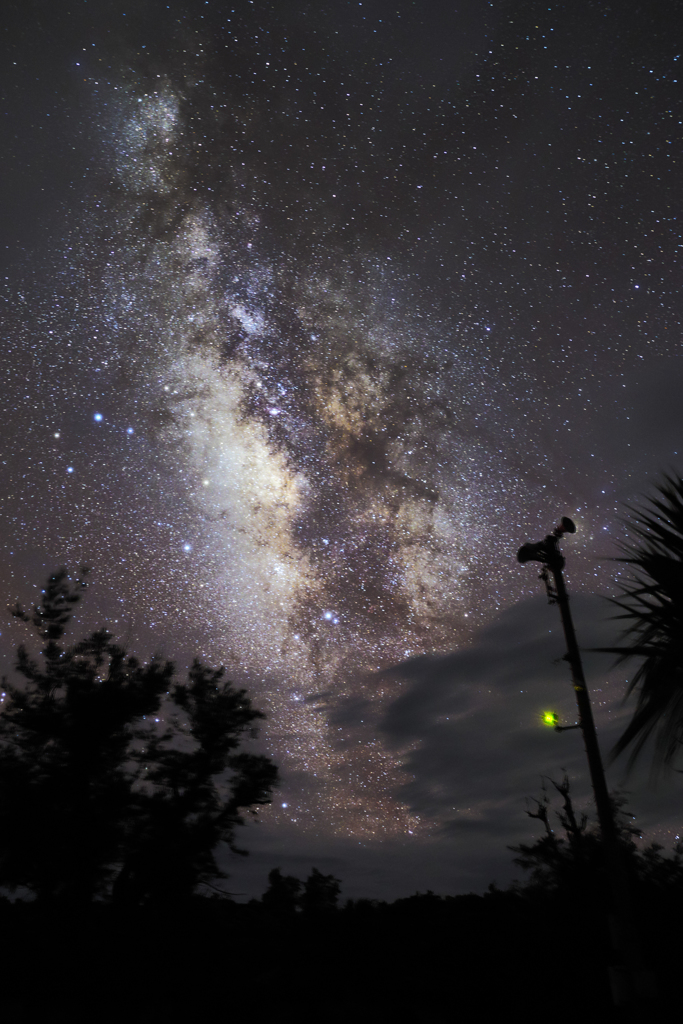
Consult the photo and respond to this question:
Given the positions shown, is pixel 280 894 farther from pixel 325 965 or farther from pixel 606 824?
pixel 606 824

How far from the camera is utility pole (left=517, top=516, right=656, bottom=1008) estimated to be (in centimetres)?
678

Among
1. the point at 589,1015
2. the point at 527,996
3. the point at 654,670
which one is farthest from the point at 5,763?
the point at 654,670

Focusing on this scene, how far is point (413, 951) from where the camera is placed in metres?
18.4

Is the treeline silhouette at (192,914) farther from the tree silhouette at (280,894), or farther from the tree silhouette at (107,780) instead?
the tree silhouette at (280,894)

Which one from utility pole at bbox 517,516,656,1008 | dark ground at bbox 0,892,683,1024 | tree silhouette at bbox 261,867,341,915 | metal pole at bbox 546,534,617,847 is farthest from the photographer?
tree silhouette at bbox 261,867,341,915

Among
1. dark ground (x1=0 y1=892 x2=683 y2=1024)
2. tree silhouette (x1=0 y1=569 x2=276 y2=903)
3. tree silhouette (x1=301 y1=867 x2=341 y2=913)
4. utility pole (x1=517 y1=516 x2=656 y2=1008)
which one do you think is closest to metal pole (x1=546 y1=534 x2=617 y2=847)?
utility pole (x1=517 y1=516 x2=656 y2=1008)

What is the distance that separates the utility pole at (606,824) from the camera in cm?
678

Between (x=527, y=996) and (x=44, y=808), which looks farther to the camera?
(x=44, y=808)

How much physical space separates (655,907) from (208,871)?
12.9 meters

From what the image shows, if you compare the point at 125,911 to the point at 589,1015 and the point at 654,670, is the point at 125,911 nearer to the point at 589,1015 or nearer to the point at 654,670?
the point at 589,1015

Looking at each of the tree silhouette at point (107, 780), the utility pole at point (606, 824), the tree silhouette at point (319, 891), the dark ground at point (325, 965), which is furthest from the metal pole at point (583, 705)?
the tree silhouette at point (319, 891)

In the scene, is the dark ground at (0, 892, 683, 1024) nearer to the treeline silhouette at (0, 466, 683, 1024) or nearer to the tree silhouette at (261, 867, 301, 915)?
the treeline silhouette at (0, 466, 683, 1024)

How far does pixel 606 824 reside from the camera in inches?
299

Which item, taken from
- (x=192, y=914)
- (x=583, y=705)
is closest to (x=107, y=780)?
(x=192, y=914)
